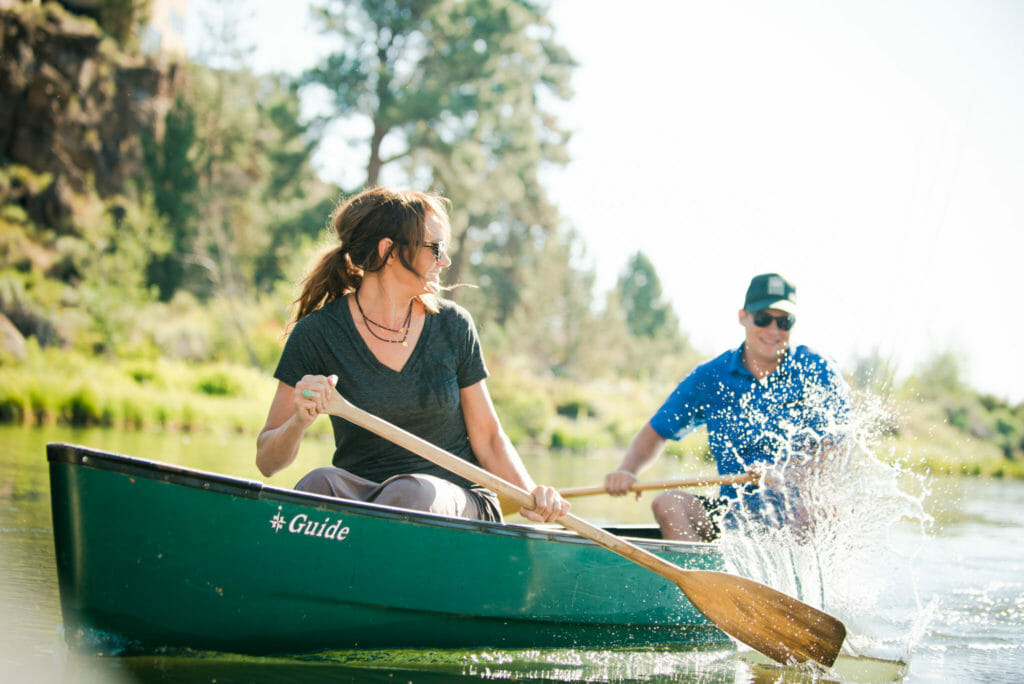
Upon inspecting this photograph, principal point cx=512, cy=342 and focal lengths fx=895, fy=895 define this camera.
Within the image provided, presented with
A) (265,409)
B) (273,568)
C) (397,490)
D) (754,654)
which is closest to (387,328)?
(397,490)

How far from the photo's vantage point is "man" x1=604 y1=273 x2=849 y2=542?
3.49m

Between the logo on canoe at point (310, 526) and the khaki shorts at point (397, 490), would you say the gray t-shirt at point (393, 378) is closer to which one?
the khaki shorts at point (397, 490)

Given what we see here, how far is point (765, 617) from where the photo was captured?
309cm

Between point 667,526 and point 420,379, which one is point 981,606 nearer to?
point 667,526

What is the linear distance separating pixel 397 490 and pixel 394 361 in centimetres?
39

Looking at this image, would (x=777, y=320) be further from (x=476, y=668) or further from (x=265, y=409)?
(x=265, y=409)

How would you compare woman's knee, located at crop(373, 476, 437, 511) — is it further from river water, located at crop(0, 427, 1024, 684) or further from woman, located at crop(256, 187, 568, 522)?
river water, located at crop(0, 427, 1024, 684)

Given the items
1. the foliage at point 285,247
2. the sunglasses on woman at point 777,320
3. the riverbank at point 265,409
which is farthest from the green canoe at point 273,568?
the foliage at point 285,247

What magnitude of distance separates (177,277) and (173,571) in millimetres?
21107

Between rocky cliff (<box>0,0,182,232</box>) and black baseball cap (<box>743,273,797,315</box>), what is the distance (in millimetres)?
17158

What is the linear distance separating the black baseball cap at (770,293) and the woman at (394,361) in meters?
1.31

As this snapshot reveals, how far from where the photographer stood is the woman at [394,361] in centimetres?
268

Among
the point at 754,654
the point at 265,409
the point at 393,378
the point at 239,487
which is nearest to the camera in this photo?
the point at 239,487

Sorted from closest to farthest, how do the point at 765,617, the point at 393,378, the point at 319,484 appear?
1. the point at 319,484
2. the point at 393,378
3. the point at 765,617
